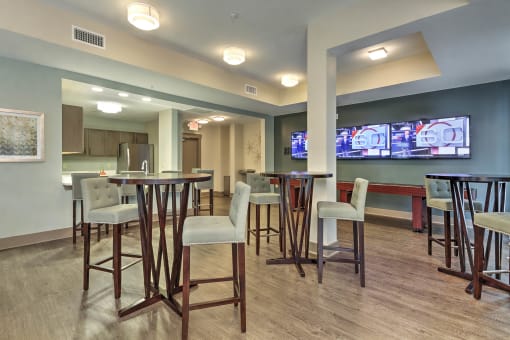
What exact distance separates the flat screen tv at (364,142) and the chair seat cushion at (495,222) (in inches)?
139

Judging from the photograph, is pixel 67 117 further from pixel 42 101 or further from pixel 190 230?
pixel 190 230

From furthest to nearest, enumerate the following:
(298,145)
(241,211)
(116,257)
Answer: (298,145)
(116,257)
(241,211)

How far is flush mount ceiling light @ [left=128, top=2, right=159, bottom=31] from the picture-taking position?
2818 mm

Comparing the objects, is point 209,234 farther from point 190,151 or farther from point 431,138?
point 190,151

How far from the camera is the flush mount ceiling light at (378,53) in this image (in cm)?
403

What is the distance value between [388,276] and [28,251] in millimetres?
4133

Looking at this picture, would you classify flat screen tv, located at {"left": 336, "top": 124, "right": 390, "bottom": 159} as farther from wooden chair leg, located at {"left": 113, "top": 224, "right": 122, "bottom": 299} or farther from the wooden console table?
wooden chair leg, located at {"left": 113, "top": 224, "right": 122, "bottom": 299}

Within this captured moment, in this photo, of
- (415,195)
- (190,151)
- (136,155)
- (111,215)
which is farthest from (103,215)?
(190,151)

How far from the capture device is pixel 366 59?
14.7 feet

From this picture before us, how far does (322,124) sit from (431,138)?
2953 mm

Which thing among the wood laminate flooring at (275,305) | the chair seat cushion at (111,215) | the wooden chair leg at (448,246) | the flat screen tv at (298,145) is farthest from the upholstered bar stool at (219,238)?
the flat screen tv at (298,145)

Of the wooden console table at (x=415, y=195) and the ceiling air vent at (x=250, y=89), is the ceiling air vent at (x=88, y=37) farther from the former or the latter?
the wooden console table at (x=415, y=195)

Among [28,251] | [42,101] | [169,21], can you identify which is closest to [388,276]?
[169,21]

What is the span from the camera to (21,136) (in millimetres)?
3529
